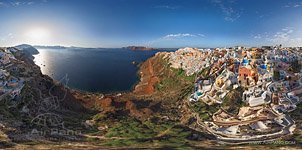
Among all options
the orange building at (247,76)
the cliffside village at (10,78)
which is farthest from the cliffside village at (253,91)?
the cliffside village at (10,78)

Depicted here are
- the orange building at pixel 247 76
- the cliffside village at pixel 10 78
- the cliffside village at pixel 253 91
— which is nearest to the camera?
the cliffside village at pixel 253 91

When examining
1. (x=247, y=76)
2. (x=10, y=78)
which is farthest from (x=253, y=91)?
(x=10, y=78)

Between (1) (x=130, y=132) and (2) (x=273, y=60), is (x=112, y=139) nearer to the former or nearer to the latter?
(1) (x=130, y=132)

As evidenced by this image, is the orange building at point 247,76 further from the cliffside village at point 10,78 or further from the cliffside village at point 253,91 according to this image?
the cliffside village at point 10,78

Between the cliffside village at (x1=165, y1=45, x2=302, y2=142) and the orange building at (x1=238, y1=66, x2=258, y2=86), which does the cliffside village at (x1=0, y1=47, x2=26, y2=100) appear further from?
the orange building at (x1=238, y1=66, x2=258, y2=86)

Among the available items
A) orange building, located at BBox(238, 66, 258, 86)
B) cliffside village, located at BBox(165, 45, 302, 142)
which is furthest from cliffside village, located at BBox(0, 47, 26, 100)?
orange building, located at BBox(238, 66, 258, 86)

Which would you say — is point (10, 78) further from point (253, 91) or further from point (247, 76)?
point (247, 76)

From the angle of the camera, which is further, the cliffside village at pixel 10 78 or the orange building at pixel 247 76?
the orange building at pixel 247 76
